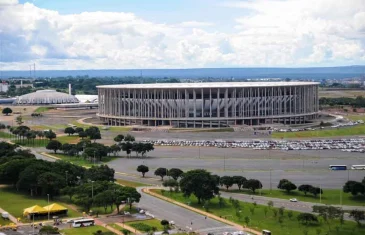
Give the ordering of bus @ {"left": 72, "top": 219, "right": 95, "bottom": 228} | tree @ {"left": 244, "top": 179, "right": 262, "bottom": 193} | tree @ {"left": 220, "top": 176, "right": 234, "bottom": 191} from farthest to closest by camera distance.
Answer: tree @ {"left": 220, "top": 176, "right": 234, "bottom": 191} → tree @ {"left": 244, "top": 179, "right": 262, "bottom": 193} → bus @ {"left": 72, "top": 219, "right": 95, "bottom": 228}

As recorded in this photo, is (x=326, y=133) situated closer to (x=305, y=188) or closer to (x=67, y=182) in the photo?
(x=305, y=188)

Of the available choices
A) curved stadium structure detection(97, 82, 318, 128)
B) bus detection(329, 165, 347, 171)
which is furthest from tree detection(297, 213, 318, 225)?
curved stadium structure detection(97, 82, 318, 128)

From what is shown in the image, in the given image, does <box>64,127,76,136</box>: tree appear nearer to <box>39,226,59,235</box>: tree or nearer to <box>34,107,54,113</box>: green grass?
<box>34,107,54,113</box>: green grass

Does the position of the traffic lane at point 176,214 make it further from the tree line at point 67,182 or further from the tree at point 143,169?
the tree at point 143,169

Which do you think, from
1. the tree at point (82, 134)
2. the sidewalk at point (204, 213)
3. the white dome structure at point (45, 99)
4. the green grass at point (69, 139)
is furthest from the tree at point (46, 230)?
the white dome structure at point (45, 99)

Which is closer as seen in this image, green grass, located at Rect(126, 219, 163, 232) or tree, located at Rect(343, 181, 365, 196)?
green grass, located at Rect(126, 219, 163, 232)

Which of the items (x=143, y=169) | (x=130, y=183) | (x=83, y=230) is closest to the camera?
(x=83, y=230)

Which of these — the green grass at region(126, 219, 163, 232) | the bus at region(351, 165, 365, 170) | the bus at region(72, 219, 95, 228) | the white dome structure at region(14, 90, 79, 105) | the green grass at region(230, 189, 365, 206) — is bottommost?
the green grass at region(126, 219, 163, 232)

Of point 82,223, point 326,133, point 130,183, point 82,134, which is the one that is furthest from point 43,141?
point 82,223
